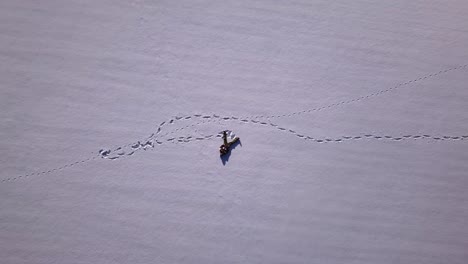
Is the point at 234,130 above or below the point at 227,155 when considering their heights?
above

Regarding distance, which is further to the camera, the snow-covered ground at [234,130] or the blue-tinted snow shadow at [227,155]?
the blue-tinted snow shadow at [227,155]

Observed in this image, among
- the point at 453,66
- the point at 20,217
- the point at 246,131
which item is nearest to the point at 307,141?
the point at 246,131

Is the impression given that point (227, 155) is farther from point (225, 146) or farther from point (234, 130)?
point (234, 130)

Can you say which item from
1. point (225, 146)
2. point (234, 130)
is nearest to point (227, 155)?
point (225, 146)

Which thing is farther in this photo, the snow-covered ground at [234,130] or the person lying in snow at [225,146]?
the person lying in snow at [225,146]

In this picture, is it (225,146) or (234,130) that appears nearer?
(225,146)

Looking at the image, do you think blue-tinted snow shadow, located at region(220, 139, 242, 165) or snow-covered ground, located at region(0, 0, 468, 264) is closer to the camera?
snow-covered ground, located at region(0, 0, 468, 264)

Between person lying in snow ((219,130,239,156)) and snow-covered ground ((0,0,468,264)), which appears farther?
person lying in snow ((219,130,239,156))

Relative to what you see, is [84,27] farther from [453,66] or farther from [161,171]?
[453,66]
